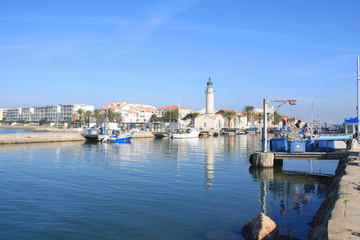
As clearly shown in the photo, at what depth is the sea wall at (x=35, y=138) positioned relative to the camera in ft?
170

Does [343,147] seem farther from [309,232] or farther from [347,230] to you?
[347,230]

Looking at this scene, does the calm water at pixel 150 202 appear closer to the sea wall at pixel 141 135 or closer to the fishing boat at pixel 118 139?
the fishing boat at pixel 118 139

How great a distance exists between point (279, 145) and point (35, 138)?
157 feet

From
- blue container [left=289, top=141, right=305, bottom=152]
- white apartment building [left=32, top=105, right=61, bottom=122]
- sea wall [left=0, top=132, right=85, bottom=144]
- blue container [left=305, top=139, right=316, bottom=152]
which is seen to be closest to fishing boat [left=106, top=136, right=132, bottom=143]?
sea wall [left=0, top=132, right=85, bottom=144]

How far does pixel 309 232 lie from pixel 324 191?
7.40 m

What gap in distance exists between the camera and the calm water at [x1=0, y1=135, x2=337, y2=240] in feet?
34.4

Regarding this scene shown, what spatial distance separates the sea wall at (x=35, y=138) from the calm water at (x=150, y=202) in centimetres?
3279

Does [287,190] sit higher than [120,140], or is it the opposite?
[120,140]

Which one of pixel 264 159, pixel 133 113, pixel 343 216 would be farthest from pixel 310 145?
pixel 133 113

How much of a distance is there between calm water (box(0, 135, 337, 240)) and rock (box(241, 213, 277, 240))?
1.19 ft

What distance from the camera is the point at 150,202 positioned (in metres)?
14.0

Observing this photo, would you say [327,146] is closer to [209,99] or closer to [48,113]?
[209,99]

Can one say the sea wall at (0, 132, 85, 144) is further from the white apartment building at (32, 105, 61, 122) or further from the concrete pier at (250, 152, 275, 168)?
the white apartment building at (32, 105, 61, 122)

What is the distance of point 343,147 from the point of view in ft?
75.1
